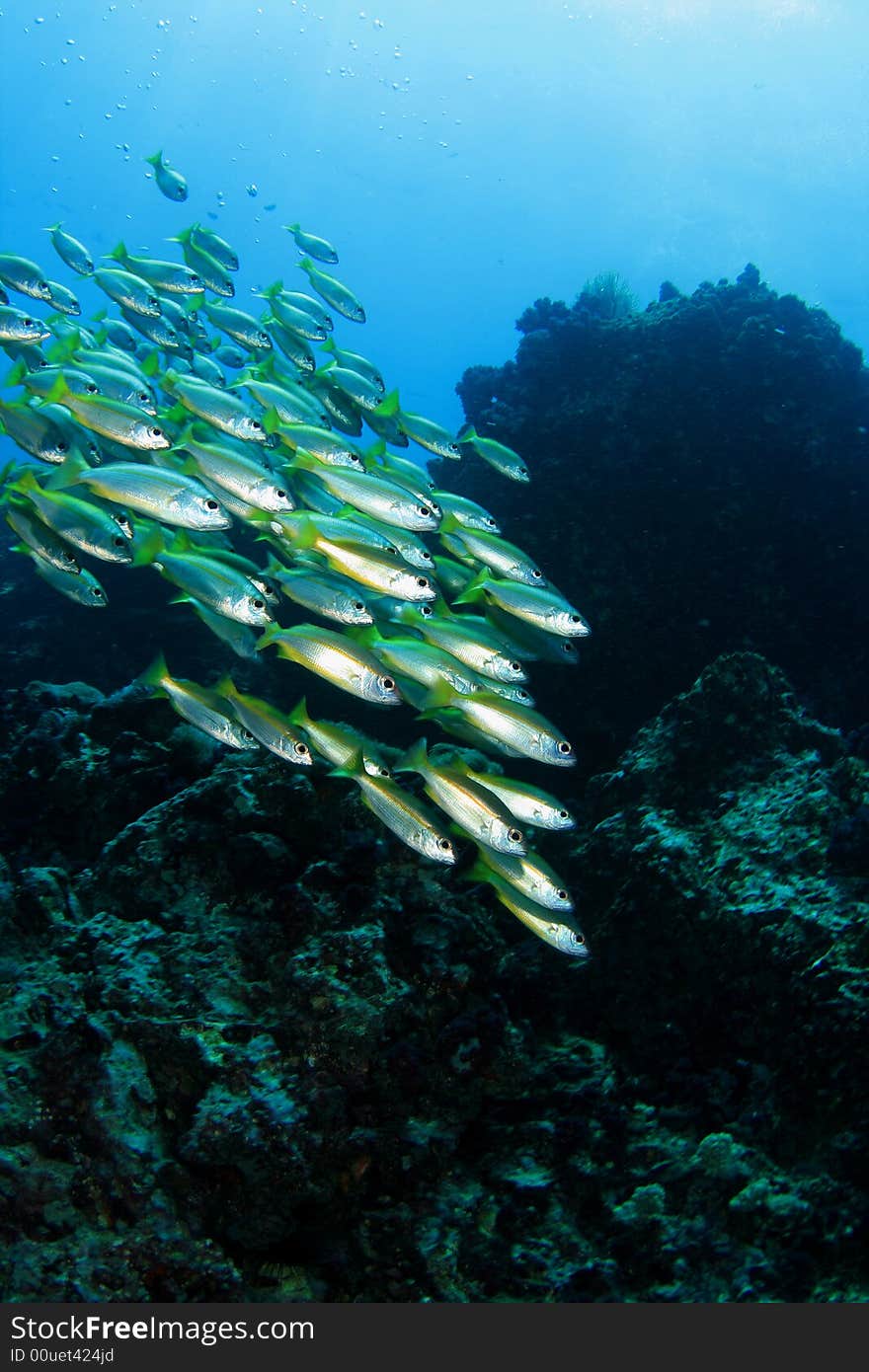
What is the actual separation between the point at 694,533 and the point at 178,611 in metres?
7.89

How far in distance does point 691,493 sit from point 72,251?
891 centimetres

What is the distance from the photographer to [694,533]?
32.2 ft

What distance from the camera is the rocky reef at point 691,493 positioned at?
9188 millimetres

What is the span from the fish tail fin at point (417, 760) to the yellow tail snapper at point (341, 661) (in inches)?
12.2

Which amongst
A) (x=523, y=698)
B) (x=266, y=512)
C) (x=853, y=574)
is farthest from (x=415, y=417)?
(x=853, y=574)

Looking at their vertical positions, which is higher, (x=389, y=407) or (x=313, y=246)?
(x=313, y=246)

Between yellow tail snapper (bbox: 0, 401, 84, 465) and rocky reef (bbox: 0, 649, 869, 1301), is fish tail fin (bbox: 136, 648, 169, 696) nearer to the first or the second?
rocky reef (bbox: 0, 649, 869, 1301)

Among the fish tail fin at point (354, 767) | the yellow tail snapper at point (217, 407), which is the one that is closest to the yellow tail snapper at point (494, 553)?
the yellow tail snapper at point (217, 407)

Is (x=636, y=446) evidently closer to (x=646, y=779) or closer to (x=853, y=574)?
(x=853, y=574)

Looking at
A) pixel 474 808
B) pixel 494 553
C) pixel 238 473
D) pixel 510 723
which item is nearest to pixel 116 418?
pixel 238 473

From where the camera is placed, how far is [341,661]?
3.86 metres

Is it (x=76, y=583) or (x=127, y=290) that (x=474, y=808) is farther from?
(x=127, y=290)

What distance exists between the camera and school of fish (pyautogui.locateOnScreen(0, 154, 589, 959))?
3.69 meters

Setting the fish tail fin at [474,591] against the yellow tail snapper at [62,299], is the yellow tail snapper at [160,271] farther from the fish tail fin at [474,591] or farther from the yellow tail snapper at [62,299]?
the fish tail fin at [474,591]
